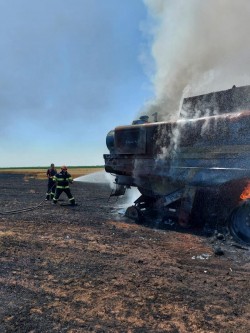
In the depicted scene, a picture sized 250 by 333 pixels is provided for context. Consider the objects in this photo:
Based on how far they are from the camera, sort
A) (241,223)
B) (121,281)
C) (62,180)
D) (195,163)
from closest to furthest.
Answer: (121,281) < (241,223) < (195,163) < (62,180)

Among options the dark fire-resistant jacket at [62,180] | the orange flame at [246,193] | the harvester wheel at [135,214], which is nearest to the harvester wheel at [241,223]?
the orange flame at [246,193]

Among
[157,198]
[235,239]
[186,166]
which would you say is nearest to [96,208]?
[157,198]

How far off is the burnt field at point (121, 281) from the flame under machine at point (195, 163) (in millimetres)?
681

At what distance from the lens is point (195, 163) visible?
308 inches

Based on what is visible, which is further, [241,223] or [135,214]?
[135,214]

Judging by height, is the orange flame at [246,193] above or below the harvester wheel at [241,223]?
above

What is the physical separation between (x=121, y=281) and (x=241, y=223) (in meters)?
3.42

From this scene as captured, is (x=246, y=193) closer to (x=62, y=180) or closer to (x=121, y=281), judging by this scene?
(x=121, y=281)

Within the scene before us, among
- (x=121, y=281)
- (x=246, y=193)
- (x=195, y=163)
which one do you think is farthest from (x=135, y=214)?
(x=121, y=281)

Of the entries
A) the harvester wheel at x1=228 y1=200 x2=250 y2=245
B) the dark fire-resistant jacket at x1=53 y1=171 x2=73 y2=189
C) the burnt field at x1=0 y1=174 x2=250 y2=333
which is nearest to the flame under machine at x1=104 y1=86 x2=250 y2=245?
→ the harvester wheel at x1=228 y1=200 x2=250 y2=245

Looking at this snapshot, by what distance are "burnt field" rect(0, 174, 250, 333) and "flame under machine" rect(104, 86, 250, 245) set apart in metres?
0.68

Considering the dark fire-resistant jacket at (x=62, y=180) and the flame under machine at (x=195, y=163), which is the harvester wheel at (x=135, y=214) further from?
the dark fire-resistant jacket at (x=62, y=180)

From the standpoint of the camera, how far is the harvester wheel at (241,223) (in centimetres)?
670

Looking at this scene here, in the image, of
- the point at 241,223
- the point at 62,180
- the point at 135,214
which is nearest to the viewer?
the point at 241,223
